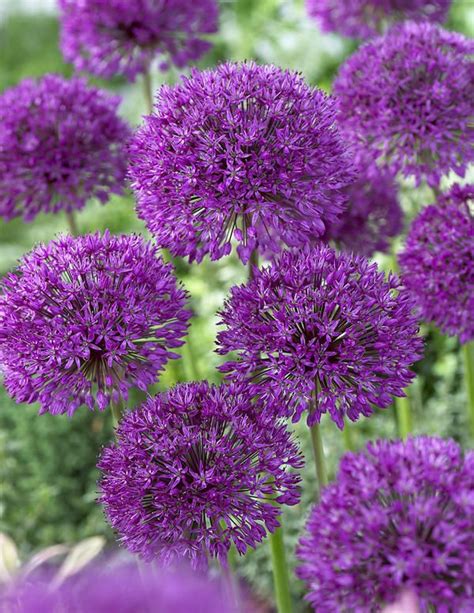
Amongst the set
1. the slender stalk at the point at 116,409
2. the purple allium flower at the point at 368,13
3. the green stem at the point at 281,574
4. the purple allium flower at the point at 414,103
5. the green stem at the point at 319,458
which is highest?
the purple allium flower at the point at 368,13

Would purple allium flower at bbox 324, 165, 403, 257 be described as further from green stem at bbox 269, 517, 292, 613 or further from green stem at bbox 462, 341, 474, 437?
green stem at bbox 269, 517, 292, 613

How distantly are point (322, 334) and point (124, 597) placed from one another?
A: 72 cm

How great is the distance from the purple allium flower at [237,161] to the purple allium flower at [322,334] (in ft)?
0.36

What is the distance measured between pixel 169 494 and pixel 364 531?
1.39 ft

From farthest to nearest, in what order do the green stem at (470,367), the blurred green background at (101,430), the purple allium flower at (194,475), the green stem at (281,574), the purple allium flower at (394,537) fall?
the blurred green background at (101,430), the green stem at (470,367), the green stem at (281,574), the purple allium flower at (194,475), the purple allium flower at (394,537)

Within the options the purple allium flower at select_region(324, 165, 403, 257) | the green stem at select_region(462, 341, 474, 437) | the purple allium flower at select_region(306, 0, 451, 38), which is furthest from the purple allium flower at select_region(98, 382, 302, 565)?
the purple allium flower at select_region(306, 0, 451, 38)

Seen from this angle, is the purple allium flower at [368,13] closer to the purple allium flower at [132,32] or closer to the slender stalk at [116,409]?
the purple allium flower at [132,32]

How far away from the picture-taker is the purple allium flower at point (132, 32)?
8.40ft

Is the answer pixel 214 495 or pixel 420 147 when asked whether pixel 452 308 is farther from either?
pixel 214 495

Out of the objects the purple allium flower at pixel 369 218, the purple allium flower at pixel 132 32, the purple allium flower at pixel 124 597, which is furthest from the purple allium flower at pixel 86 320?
the purple allium flower at pixel 132 32

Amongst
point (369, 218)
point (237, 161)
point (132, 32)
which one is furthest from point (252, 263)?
point (132, 32)

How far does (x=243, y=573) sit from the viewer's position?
3.22 m

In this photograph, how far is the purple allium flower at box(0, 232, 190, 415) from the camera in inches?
65.2

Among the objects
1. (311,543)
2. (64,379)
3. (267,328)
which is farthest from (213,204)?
(311,543)
